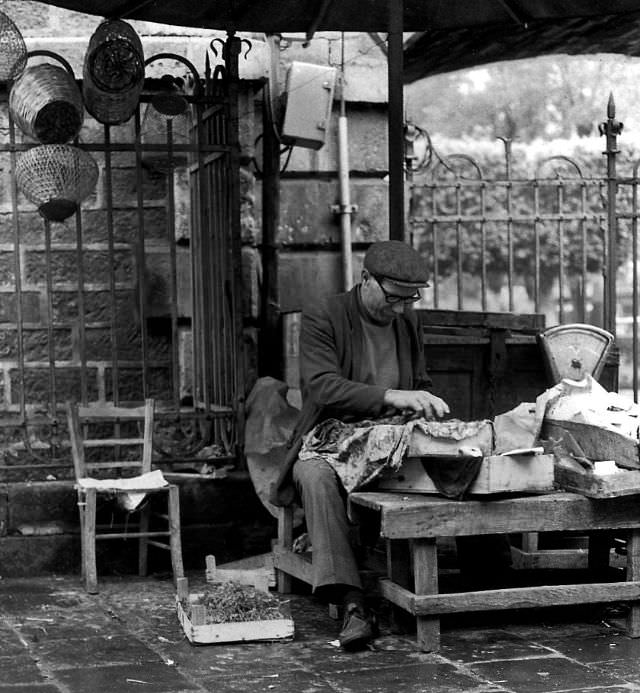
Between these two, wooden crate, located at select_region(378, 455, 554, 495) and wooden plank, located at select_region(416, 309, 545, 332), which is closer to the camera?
wooden crate, located at select_region(378, 455, 554, 495)

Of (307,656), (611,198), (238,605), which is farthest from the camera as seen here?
(611,198)

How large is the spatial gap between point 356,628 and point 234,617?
473 millimetres

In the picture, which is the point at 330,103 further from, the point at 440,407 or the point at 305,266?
the point at 440,407

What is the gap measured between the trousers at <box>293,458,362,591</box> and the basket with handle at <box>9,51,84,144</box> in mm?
2402

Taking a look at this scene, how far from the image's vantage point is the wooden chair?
6.16 meters

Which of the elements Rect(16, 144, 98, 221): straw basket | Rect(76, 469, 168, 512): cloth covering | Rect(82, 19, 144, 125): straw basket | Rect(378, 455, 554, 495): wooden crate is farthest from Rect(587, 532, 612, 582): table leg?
Rect(82, 19, 144, 125): straw basket

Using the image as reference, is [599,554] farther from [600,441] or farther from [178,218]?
[178,218]

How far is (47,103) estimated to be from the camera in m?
6.49

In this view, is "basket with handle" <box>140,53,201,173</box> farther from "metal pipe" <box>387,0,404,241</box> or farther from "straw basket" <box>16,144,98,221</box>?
"metal pipe" <box>387,0,404,241</box>

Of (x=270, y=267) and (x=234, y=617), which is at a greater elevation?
(x=270, y=267)

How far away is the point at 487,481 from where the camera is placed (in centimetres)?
489

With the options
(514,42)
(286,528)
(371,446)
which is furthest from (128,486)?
(514,42)

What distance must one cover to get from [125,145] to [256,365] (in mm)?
1592

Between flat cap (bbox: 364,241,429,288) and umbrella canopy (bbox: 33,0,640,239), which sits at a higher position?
umbrella canopy (bbox: 33,0,640,239)
